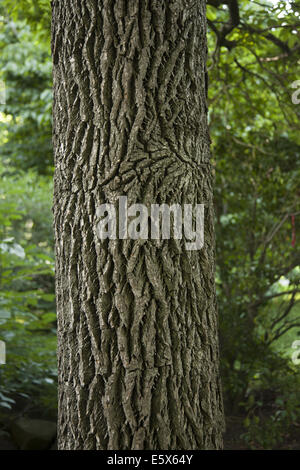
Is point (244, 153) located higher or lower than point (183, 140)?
higher

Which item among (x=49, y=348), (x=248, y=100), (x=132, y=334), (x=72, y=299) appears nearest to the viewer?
(x=132, y=334)

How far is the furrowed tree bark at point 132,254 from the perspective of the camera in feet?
5.41

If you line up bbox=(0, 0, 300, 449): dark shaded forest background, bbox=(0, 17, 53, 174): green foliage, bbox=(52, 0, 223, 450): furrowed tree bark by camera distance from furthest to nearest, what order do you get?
bbox=(0, 17, 53, 174): green foliage
bbox=(0, 0, 300, 449): dark shaded forest background
bbox=(52, 0, 223, 450): furrowed tree bark

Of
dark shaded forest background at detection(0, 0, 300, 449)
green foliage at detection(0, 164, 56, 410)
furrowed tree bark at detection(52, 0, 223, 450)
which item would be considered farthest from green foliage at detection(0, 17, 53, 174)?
furrowed tree bark at detection(52, 0, 223, 450)

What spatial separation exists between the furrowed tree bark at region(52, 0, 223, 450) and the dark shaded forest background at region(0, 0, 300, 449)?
5.57ft

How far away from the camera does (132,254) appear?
5.52 feet

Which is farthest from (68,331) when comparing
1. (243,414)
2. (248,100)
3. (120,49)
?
(248,100)

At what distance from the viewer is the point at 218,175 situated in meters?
4.60

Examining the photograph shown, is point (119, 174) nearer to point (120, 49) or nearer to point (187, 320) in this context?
point (120, 49)

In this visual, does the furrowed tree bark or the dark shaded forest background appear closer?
the furrowed tree bark

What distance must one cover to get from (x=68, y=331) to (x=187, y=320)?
47 cm

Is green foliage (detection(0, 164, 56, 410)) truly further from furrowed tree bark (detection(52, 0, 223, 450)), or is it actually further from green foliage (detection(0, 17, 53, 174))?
green foliage (detection(0, 17, 53, 174))

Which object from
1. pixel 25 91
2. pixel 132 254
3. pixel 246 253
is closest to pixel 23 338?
pixel 246 253

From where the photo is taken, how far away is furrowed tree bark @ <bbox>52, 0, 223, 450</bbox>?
64.9 inches
